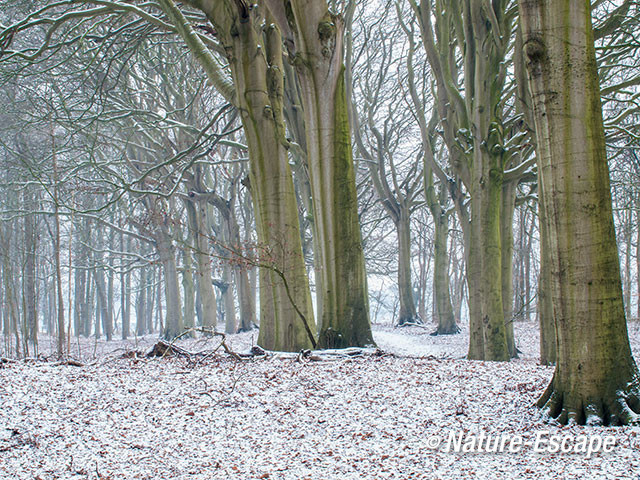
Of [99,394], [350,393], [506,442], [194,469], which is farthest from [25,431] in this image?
[506,442]

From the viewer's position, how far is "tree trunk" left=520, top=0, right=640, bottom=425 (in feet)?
9.78

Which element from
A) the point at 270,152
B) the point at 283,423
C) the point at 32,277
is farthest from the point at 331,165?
the point at 32,277

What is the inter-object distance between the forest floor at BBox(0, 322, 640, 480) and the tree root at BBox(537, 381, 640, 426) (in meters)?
0.08

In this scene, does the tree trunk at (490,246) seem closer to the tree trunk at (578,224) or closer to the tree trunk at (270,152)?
the tree trunk at (270,152)

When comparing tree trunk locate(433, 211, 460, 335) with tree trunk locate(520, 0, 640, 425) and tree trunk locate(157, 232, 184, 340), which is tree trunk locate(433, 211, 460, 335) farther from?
tree trunk locate(520, 0, 640, 425)

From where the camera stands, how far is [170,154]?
15.8m

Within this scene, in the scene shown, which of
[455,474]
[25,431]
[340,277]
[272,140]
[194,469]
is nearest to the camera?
[455,474]

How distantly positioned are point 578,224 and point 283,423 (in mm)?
2218

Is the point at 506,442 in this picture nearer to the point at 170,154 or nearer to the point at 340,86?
the point at 340,86

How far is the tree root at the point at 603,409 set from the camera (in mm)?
2898

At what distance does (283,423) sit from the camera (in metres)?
3.48

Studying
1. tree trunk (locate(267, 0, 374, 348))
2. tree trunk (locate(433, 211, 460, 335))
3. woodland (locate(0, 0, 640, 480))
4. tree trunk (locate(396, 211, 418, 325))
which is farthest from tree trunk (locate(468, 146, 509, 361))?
tree trunk (locate(396, 211, 418, 325))

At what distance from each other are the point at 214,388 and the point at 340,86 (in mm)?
3803

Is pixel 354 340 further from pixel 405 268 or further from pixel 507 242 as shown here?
pixel 405 268
